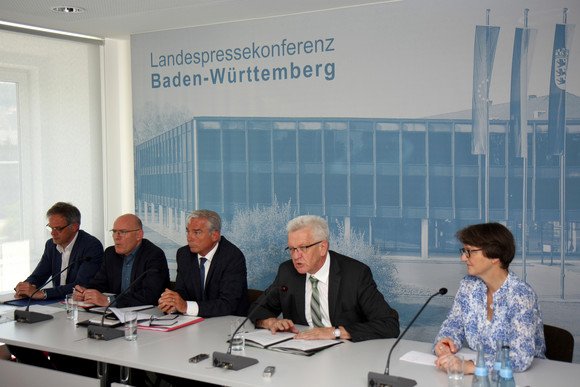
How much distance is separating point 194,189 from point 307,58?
1.73 m

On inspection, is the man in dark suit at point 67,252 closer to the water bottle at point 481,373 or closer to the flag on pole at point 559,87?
the water bottle at point 481,373

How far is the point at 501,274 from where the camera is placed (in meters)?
3.27

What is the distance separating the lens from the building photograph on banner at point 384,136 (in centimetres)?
472

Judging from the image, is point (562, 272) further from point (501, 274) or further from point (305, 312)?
point (305, 312)

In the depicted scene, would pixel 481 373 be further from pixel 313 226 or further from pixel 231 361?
pixel 313 226

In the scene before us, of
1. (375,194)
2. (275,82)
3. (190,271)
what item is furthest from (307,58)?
(190,271)

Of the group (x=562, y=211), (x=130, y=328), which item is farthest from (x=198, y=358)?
(x=562, y=211)

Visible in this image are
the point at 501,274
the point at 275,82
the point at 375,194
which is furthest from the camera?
the point at 275,82

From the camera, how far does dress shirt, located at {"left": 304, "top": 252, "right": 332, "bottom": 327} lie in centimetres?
397

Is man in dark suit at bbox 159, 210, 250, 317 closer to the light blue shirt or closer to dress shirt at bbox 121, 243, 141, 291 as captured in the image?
dress shirt at bbox 121, 243, 141, 291

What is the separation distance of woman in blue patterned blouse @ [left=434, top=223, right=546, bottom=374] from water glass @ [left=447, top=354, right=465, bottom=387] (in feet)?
0.79

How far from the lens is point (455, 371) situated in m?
2.79

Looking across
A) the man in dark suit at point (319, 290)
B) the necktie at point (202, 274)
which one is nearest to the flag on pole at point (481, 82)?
the man in dark suit at point (319, 290)

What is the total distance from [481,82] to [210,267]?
8.00ft
